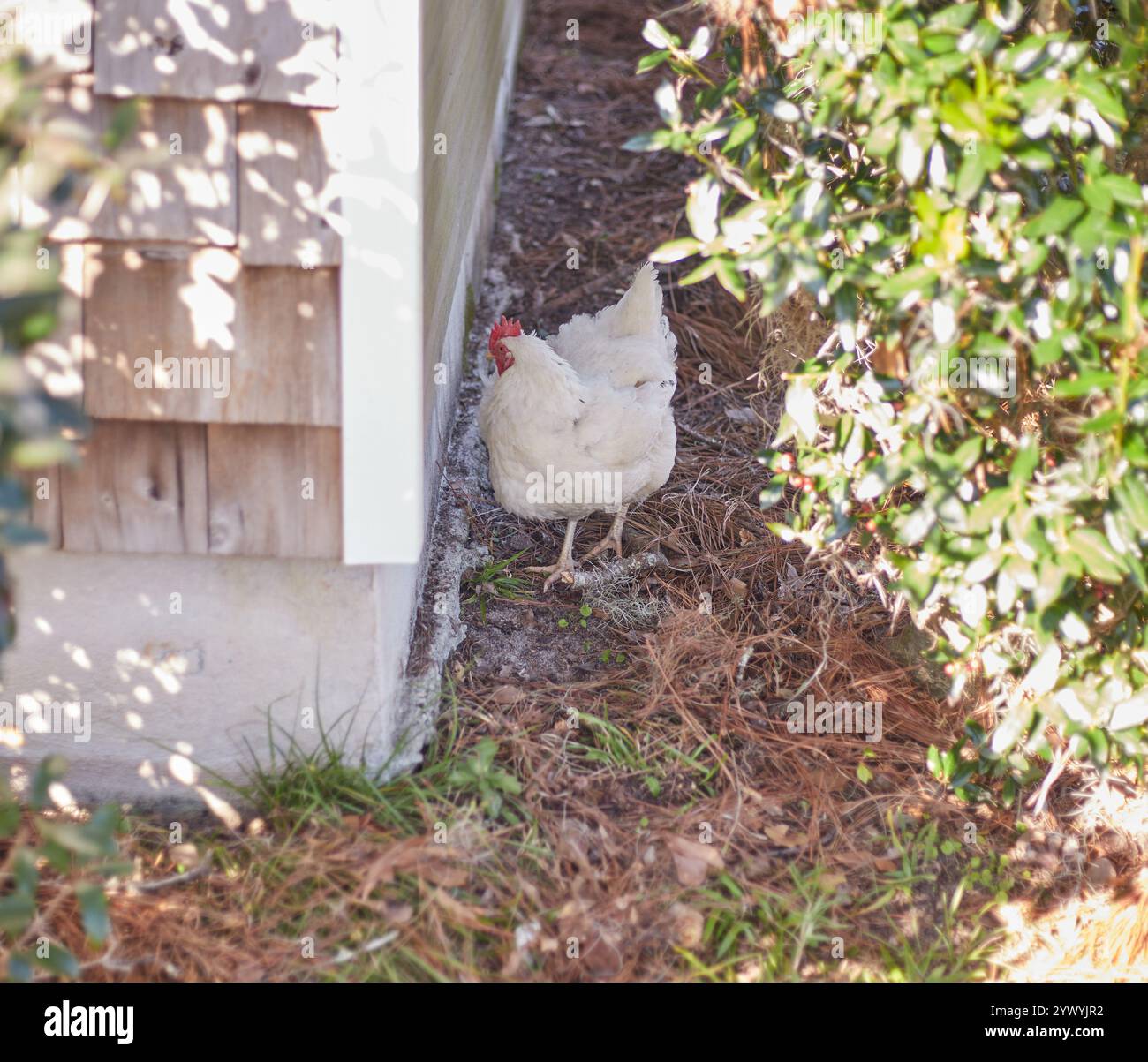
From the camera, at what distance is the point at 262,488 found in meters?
2.40

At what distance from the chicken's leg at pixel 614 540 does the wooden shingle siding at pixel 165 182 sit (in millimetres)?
1871

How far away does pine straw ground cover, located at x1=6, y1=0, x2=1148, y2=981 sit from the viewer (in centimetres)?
234

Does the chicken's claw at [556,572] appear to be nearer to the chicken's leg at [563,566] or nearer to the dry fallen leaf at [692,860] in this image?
the chicken's leg at [563,566]

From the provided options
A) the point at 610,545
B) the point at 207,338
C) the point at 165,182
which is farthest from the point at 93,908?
the point at 610,545

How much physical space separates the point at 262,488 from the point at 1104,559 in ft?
5.94

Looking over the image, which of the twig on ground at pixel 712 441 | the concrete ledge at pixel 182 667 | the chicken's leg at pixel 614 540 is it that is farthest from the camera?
the twig on ground at pixel 712 441

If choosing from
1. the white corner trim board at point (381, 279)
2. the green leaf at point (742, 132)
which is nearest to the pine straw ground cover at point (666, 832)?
the white corner trim board at point (381, 279)

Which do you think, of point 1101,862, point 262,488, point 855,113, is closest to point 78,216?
point 262,488

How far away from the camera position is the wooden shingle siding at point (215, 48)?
2107 mm

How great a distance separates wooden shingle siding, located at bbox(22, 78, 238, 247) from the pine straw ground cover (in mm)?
1320

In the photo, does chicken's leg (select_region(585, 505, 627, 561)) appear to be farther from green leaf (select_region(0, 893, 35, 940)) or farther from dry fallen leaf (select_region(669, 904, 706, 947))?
green leaf (select_region(0, 893, 35, 940))

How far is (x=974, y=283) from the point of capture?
222 centimetres

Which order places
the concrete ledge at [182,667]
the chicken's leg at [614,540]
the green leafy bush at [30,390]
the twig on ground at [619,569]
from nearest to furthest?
the green leafy bush at [30,390]
the concrete ledge at [182,667]
the twig on ground at [619,569]
the chicken's leg at [614,540]

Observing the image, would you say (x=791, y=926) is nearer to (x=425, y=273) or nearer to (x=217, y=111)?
(x=425, y=273)
